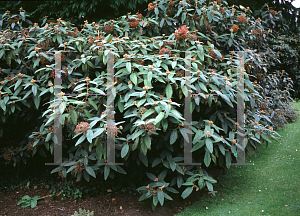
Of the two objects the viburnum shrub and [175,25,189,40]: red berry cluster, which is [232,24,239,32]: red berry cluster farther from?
[175,25,189,40]: red berry cluster

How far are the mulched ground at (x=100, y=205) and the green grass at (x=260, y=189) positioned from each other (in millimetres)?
181

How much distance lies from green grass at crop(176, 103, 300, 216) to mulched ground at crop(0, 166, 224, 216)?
0.18m

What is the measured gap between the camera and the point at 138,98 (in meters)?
2.57

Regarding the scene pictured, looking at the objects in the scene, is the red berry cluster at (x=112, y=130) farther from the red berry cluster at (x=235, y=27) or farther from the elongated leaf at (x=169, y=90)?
the red berry cluster at (x=235, y=27)

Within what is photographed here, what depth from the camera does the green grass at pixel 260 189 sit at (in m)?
2.80

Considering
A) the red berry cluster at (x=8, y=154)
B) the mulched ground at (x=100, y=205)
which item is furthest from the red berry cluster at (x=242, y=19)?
the red berry cluster at (x=8, y=154)

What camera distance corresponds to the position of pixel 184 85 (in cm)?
257

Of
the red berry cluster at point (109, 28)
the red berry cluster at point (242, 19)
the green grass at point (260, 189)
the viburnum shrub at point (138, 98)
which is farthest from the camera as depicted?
the red berry cluster at point (242, 19)

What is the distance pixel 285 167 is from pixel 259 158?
1.87 feet

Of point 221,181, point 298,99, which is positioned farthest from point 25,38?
point 298,99

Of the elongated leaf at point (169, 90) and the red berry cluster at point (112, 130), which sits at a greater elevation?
the elongated leaf at point (169, 90)

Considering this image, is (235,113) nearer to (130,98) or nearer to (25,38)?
(130,98)

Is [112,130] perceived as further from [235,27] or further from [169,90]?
[235,27]

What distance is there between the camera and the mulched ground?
9.21 ft
